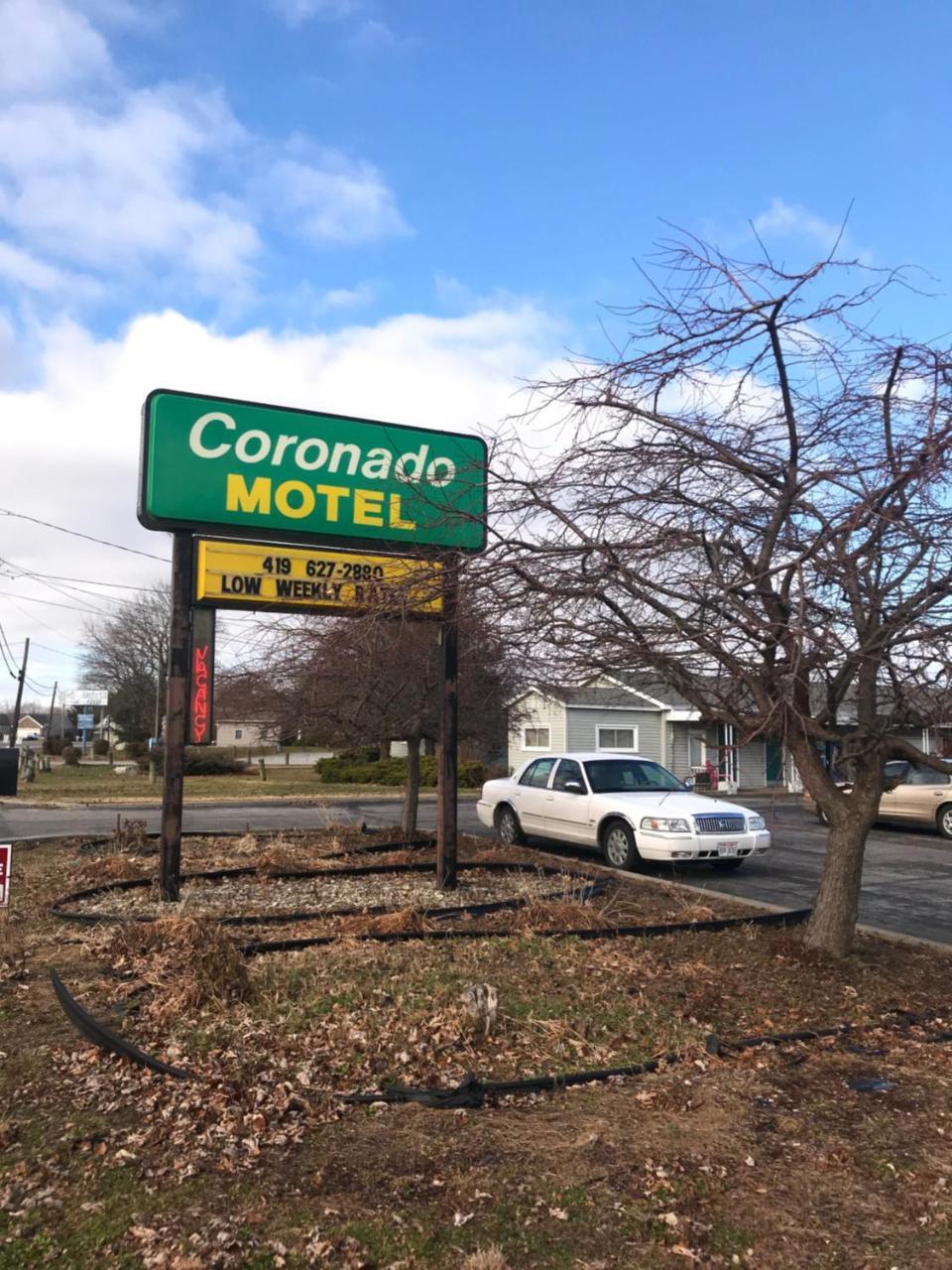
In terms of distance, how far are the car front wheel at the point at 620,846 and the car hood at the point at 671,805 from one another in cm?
26

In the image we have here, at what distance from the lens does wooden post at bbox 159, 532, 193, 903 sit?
8.77 m

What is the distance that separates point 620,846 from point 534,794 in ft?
6.50

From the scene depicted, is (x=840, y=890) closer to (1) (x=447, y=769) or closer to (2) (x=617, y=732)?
(1) (x=447, y=769)

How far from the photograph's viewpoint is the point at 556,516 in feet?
19.4

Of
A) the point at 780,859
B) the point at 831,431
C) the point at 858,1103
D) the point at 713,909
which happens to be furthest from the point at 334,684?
the point at 858,1103

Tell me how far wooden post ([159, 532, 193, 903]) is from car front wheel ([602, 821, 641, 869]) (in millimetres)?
5372

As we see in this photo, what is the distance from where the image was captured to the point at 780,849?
604 inches

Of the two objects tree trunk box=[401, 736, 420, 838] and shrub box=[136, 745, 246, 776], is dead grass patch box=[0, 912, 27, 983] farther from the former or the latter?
shrub box=[136, 745, 246, 776]

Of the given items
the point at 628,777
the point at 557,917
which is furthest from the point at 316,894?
the point at 628,777

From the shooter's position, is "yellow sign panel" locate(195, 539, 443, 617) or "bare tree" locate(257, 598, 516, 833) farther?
"bare tree" locate(257, 598, 516, 833)

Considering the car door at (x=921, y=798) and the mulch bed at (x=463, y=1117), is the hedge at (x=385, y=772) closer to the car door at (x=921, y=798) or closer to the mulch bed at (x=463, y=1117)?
Result: the car door at (x=921, y=798)

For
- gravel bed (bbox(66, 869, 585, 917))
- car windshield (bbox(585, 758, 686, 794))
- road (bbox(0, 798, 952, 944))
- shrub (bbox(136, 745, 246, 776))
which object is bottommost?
road (bbox(0, 798, 952, 944))

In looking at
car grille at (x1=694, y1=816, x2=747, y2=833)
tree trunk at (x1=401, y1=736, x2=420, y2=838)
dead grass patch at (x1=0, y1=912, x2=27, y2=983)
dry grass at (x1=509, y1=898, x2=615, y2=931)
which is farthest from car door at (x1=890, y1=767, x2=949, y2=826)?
dead grass patch at (x1=0, y1=912, x2=27, y2=983)

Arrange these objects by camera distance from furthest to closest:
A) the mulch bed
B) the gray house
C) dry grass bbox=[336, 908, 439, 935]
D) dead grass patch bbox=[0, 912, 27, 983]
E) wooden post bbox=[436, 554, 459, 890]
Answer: the gray house, wooden post bbox=[436, 554, 459, 890], dry grass bbox=[336, 908, 439, 935], dead grass patch bbox=[0, 912, 27, 983], the mulch bed
